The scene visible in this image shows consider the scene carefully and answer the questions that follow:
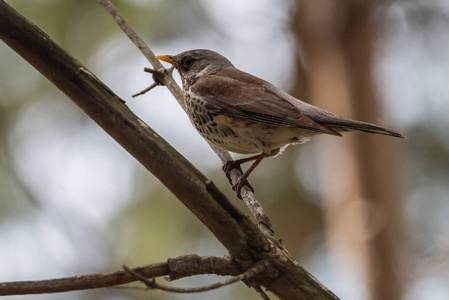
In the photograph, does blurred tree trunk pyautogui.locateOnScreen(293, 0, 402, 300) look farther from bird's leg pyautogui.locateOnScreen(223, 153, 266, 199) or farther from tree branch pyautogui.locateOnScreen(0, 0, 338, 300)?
tree branch pyautogui.locateOnScreen(0, 0, 338, 300)

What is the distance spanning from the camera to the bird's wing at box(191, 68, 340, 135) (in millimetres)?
3932

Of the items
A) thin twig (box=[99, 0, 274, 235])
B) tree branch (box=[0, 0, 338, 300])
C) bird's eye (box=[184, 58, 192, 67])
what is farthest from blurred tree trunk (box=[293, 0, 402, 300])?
tree branch (box=[0, 0, 338, 300])

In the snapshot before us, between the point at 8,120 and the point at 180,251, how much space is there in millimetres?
2796

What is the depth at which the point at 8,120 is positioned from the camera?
23.5 feet

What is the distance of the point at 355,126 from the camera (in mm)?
3668

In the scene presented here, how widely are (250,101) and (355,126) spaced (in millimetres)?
846

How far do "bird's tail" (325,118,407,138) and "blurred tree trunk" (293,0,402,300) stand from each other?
260 centimetres

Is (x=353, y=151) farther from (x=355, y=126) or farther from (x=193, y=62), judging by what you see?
(x=355, y=126)

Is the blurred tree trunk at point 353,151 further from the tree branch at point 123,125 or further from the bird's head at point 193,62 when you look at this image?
the tree branch at point 123,125

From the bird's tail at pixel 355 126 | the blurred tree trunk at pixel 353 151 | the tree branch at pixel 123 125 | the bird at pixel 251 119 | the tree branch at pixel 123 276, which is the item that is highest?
the blurred tree trunk at pixel 353 151

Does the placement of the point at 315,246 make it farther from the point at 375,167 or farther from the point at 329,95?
the point at 329,95

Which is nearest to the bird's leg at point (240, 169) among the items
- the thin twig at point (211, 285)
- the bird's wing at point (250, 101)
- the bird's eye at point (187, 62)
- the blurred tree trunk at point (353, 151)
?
the bird's wing at point (250, 101)

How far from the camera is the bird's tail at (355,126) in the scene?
3462 mm

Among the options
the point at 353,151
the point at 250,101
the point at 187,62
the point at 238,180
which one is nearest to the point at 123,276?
the point at 238,180
